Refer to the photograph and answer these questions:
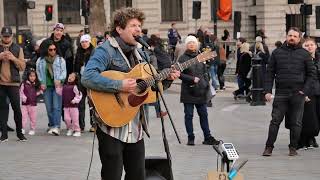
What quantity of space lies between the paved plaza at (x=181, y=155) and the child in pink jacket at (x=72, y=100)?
0.89 ft

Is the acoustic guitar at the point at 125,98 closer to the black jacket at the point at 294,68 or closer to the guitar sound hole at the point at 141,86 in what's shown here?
the guitar sound hole at the point at 141,86

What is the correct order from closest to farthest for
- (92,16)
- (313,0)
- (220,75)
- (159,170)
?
(159,170) → (220,75) → (92,16) → (313,0)

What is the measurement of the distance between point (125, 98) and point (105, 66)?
1.08ft

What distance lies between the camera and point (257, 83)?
20953mm

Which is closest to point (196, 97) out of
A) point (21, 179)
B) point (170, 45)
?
point (21, 179)

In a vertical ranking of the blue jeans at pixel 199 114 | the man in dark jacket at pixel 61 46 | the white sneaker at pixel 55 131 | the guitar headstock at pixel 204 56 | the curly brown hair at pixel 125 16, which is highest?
the curly brown hair at pixel 125 16

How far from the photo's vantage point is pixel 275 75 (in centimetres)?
1215

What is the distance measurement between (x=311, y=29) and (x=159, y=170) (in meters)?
46.0

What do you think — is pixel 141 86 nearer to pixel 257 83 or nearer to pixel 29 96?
pixel 29 96

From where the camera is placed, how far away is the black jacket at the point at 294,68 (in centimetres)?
1189

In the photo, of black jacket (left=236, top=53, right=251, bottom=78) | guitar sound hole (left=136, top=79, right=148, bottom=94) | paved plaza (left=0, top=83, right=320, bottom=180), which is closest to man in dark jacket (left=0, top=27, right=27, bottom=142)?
paved plaza (left=0, top=83, right=320, bottom=180)

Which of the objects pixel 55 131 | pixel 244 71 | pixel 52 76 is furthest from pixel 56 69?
pixel 244 71

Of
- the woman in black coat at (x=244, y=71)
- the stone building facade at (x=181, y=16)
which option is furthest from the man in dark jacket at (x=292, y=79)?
Answer: the stone building facade at (x=181, y=16)

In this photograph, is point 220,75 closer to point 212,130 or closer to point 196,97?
point 212,130
